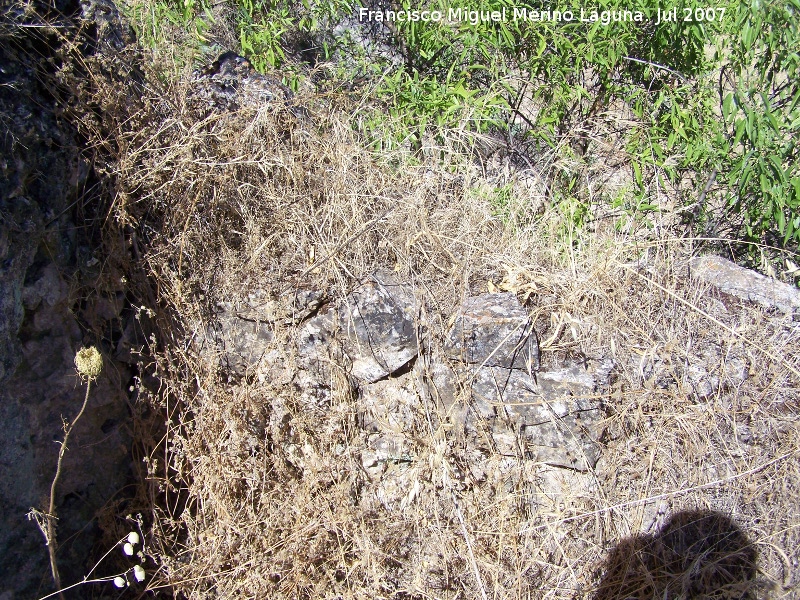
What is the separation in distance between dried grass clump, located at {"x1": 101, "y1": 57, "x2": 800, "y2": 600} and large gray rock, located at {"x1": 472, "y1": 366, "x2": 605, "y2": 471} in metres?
0.07

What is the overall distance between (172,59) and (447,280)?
172 cm

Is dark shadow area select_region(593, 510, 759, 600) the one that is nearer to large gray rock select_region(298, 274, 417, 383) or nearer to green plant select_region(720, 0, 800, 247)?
large gray rock select_region(298, 274, 417, 383)

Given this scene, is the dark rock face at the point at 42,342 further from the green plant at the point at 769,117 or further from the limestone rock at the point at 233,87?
the green plant at the point at 769,117

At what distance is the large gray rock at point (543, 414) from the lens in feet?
7.78

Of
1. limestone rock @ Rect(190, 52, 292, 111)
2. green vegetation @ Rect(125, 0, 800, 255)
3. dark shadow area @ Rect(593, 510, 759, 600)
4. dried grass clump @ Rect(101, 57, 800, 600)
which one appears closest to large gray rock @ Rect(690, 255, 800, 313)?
dried grass clump @ Rect(101, 57, 800, 600)

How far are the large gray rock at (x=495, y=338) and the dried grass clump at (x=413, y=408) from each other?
0.29 ft

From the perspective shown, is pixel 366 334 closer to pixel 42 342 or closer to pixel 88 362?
pixel 88 362

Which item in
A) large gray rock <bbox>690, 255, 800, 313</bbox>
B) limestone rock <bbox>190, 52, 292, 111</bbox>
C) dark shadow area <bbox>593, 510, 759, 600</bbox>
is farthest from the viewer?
limestone rock <bbox>190, 52, 292, 111</bbox>

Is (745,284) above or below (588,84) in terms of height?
below

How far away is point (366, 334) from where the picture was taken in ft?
8.17

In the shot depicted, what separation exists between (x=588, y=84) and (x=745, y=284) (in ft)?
4.78

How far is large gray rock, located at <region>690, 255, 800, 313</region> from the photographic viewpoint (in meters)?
2.64

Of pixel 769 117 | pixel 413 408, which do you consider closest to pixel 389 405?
pixel 413 408

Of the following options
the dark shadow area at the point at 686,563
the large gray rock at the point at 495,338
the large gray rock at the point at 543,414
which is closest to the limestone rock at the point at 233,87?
the large gray rock at the point at 495,338
